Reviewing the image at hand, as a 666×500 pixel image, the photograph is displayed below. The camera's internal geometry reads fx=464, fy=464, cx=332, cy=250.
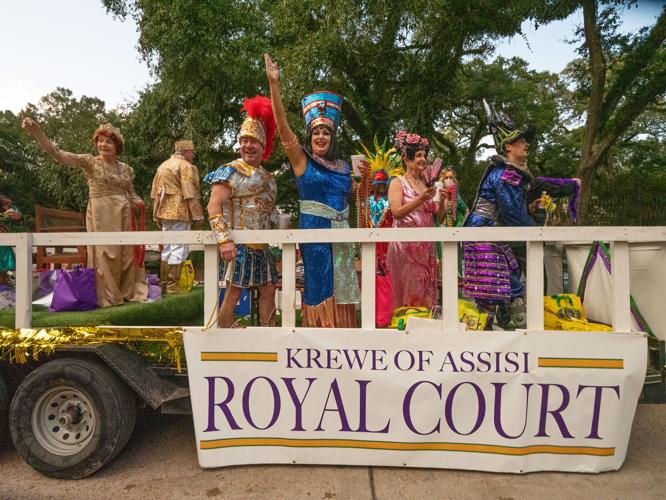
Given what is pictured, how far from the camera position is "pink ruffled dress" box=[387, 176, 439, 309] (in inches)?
126

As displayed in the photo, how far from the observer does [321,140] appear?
292 centimetres

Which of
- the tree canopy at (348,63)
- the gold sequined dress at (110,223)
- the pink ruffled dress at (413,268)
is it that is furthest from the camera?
the tree canopy at (348,63)

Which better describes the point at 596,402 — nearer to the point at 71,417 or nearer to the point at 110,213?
the point at 71,417

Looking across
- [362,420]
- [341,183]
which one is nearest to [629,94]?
[341,183]

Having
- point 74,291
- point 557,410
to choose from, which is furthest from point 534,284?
Answer: point 74,291

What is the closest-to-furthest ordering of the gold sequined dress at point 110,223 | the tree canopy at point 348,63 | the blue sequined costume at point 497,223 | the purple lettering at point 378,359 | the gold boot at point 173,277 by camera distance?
the purple lettering at point 378,359 → the blue sequined costume at point 497,223 → the gold sequined dress at point 110,223 → the gold boot at point 173,277 → the tree canopy at point 348,63

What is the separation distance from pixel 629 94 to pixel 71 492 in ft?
49.3

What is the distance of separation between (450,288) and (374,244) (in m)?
0.43

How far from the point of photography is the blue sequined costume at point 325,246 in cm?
285

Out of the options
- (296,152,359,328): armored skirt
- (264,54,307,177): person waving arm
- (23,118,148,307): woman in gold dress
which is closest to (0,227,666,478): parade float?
(296,152,359,328): armored skirt

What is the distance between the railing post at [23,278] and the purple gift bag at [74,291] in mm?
900

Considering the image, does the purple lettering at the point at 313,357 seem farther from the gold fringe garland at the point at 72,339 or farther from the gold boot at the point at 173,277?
the gold boot at the point at 173,277

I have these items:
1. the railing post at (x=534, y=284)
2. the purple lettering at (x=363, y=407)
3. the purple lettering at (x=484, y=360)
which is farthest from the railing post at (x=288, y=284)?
the railing post at (x=534, y=284)

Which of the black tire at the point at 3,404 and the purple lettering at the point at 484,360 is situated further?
the black tire at the point at 3,404
